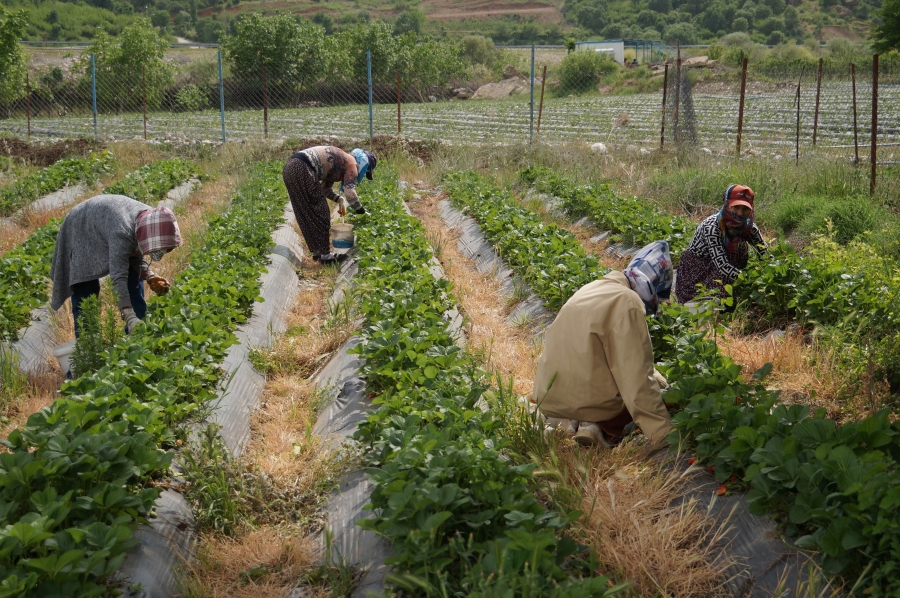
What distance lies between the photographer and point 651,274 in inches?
168

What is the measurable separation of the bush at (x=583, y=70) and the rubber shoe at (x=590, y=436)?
35.6 m

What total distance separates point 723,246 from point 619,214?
105 inches

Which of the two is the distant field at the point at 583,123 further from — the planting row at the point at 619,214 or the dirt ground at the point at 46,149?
the planting row at the point at 619,214

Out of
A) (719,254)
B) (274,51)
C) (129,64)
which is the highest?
(274,51)

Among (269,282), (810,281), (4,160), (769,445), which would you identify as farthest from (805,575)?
(4,160)

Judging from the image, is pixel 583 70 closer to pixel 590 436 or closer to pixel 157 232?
pixel 157 232

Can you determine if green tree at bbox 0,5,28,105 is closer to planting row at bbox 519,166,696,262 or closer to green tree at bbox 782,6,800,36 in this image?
planting row at bbox 519,166,696,262

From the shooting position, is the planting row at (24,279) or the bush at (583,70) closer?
the planting row at (24,279)

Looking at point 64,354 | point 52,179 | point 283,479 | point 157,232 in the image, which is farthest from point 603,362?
point 52,179

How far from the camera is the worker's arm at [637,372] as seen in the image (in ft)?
12.6

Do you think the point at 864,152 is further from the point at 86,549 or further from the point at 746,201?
the point at 86,549

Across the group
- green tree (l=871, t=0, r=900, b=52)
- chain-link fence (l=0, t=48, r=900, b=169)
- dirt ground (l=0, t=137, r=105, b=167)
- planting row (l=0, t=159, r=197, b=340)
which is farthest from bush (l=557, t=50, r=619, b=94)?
planting row (l=0, t=159, r=197, b=340)

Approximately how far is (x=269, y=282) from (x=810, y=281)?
14.7 feet

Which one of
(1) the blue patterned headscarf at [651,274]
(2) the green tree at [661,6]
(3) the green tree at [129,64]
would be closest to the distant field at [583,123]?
(3) the green tree at [129,64]
